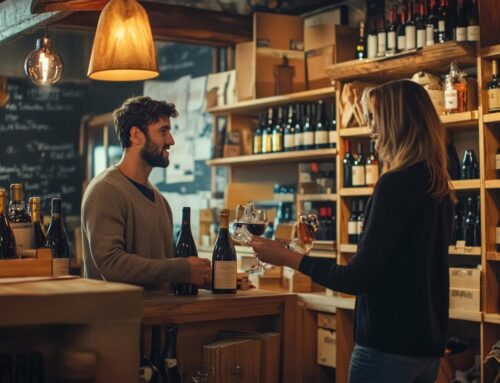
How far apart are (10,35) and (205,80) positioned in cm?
190

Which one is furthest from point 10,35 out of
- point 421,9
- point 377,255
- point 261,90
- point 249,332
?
point 377,255

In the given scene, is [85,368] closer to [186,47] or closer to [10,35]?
[10,35]

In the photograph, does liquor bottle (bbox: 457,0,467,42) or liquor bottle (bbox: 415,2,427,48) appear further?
liquor bottle (bbox: 415,2,427,48)

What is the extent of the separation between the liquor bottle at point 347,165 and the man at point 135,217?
1.68 metres

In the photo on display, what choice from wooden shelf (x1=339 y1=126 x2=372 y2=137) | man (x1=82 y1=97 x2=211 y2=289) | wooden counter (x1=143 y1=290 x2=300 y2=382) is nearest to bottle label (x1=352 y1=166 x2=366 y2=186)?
wooden shelf (x1=339 y1=126 x2=372 y2=137)

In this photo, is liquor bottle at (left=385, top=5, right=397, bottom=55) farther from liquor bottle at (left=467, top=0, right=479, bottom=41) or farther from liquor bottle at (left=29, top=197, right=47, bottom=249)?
liquor bottle at (left=29, top=197, right=47, bottom=249)

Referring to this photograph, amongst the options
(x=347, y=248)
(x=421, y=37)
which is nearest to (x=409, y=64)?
(x=421, y=37)

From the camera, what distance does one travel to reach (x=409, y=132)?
234 cm

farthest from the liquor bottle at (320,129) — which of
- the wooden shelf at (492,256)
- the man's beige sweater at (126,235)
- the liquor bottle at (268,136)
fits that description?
the man's beige sweater at (126,235)

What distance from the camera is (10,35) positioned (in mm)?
5098

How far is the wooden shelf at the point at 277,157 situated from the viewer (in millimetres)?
4973

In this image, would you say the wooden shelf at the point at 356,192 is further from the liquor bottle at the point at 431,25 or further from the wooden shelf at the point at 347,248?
the liquor bottle at the point at 431,25

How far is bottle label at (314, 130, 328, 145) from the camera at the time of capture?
5000 mm

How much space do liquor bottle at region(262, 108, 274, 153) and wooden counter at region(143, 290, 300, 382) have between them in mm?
2619
